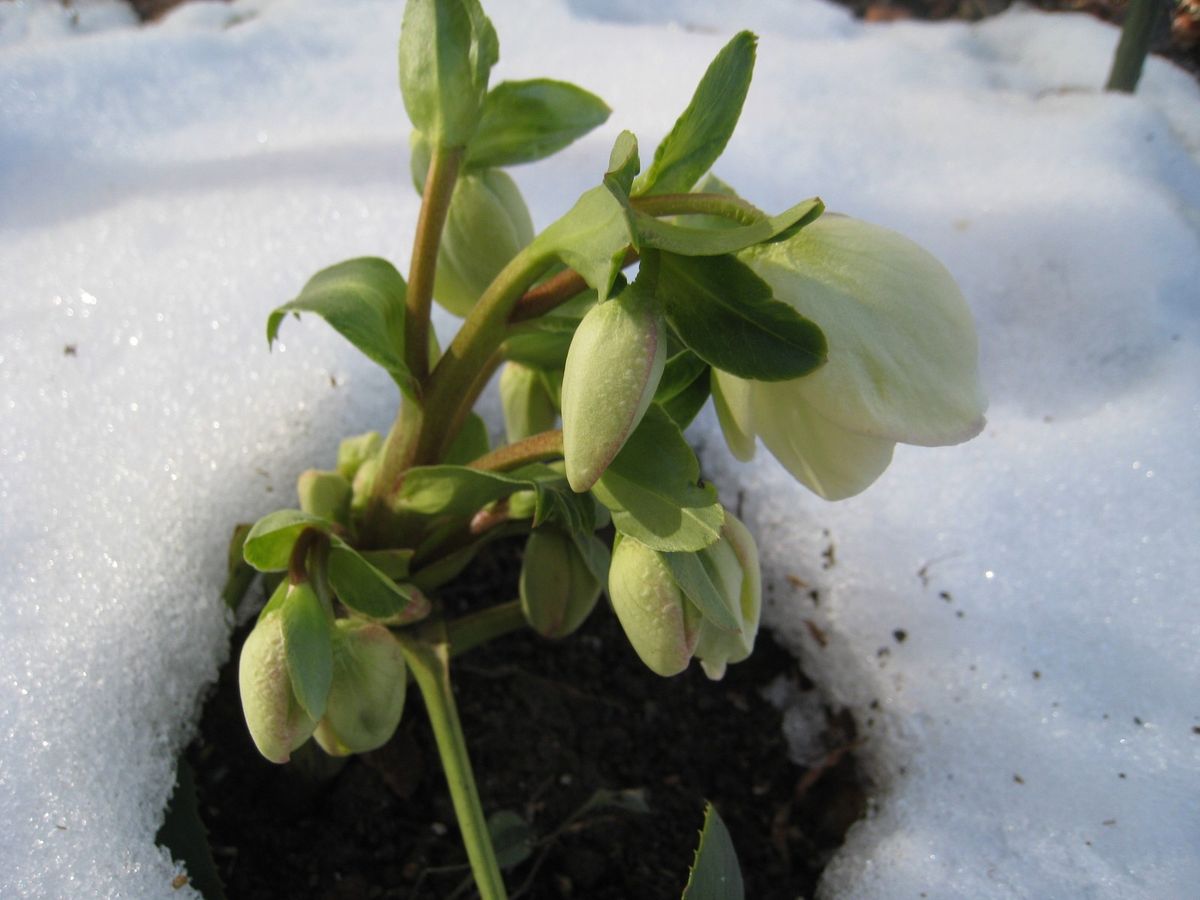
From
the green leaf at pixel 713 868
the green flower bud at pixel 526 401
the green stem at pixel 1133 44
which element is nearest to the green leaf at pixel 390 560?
the green flower bud at pixel 526 401

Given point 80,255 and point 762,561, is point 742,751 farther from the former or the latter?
point 80,255

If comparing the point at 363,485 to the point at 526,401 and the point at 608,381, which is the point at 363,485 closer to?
the point at 526,401

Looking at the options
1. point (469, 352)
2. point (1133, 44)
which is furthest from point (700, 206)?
point (1133, 44)

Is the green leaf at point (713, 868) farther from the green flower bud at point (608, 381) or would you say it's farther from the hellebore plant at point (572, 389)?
the green flower bud at point (608, 381)

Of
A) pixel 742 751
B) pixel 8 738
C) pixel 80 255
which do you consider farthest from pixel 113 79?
pixel 742 751

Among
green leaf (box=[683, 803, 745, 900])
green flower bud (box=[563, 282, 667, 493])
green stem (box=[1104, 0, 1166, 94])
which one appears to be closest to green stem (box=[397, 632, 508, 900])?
green leaf (box=[683, 803, 745, 900])

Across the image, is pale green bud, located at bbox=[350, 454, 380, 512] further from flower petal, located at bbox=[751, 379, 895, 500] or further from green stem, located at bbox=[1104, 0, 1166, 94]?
green stem, located at bbox=[1104, 0, 1166, 94]

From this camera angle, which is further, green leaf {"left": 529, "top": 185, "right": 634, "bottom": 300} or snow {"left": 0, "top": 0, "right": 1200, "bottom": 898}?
snow {"left": 0, "top": 0, "right": 1200, "bottom": 898}
